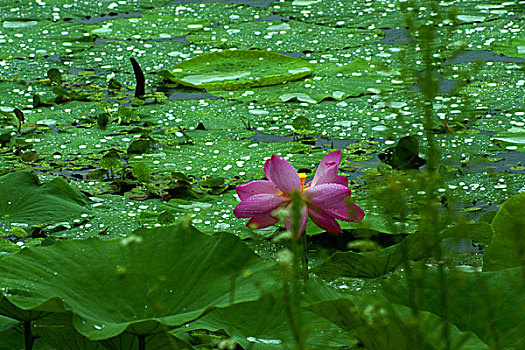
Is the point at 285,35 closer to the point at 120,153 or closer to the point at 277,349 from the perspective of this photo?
the point at 120,153

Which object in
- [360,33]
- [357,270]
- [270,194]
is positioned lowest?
[360,33]

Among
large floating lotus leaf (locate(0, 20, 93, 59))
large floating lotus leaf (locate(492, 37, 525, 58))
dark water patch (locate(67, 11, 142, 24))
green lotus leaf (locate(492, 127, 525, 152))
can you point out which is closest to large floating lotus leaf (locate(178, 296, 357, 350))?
green lotus leaf (locate(492, 127, 525, 152))

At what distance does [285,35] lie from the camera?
11.9 feet

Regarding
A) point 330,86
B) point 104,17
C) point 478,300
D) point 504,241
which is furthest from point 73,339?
point 104,17

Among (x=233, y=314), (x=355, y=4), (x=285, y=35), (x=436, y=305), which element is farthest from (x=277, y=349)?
(x=355, y=4)

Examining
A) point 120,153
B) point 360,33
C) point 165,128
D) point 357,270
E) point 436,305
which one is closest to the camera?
point 436,305

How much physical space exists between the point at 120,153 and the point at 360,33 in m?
1.64

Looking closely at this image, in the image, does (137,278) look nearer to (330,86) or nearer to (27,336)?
(27,336)

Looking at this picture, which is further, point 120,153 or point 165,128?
point 165,128

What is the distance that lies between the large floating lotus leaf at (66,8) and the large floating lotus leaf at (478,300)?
3.25 meters

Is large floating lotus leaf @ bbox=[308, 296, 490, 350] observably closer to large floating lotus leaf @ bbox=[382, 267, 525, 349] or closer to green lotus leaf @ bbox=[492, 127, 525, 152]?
large floating lotus leaf @ bbox=[382, 267, 525, 349]

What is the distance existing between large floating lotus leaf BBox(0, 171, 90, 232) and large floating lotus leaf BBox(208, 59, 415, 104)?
42.4 inches

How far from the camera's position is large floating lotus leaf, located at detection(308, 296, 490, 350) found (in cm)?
92

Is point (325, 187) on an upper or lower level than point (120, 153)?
upper
